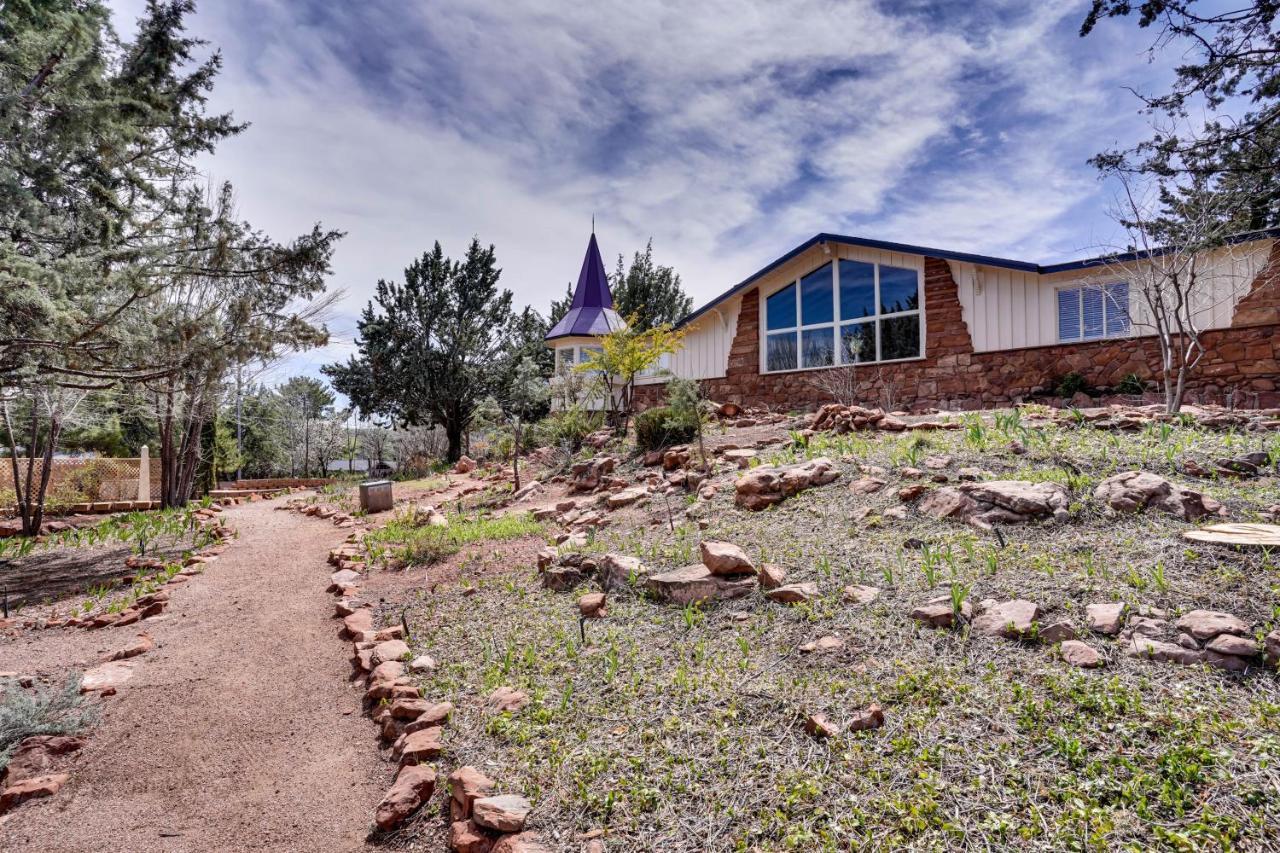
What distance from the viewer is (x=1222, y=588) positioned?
280 centimetres

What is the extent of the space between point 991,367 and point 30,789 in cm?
1269

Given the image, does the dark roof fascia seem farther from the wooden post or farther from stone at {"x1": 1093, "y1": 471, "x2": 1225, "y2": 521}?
the wooden post

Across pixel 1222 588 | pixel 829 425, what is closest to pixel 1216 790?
pixel 1222 588

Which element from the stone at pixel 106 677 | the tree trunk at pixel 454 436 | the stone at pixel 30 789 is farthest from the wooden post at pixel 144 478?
the stone at pixel 30 789

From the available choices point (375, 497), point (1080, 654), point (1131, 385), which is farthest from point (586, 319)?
point (1080, 654)

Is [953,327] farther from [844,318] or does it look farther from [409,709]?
[409,709]

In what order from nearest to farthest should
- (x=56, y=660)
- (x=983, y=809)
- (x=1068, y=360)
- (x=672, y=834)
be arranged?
1. (x=983, y=809)
2. (x=672, y=834)
3. (x=56, y=660)
4. (x=1068, y=360)

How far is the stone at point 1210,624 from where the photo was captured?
246 centimetres

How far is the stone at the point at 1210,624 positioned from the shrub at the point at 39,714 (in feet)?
18.2

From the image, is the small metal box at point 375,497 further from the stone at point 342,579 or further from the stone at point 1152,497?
the stone at point 1152,497

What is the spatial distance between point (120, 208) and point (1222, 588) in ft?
29.2

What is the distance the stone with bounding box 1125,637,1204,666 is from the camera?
2.41 meters

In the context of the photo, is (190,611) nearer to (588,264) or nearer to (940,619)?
(940,619)

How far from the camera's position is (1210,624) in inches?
98.2
